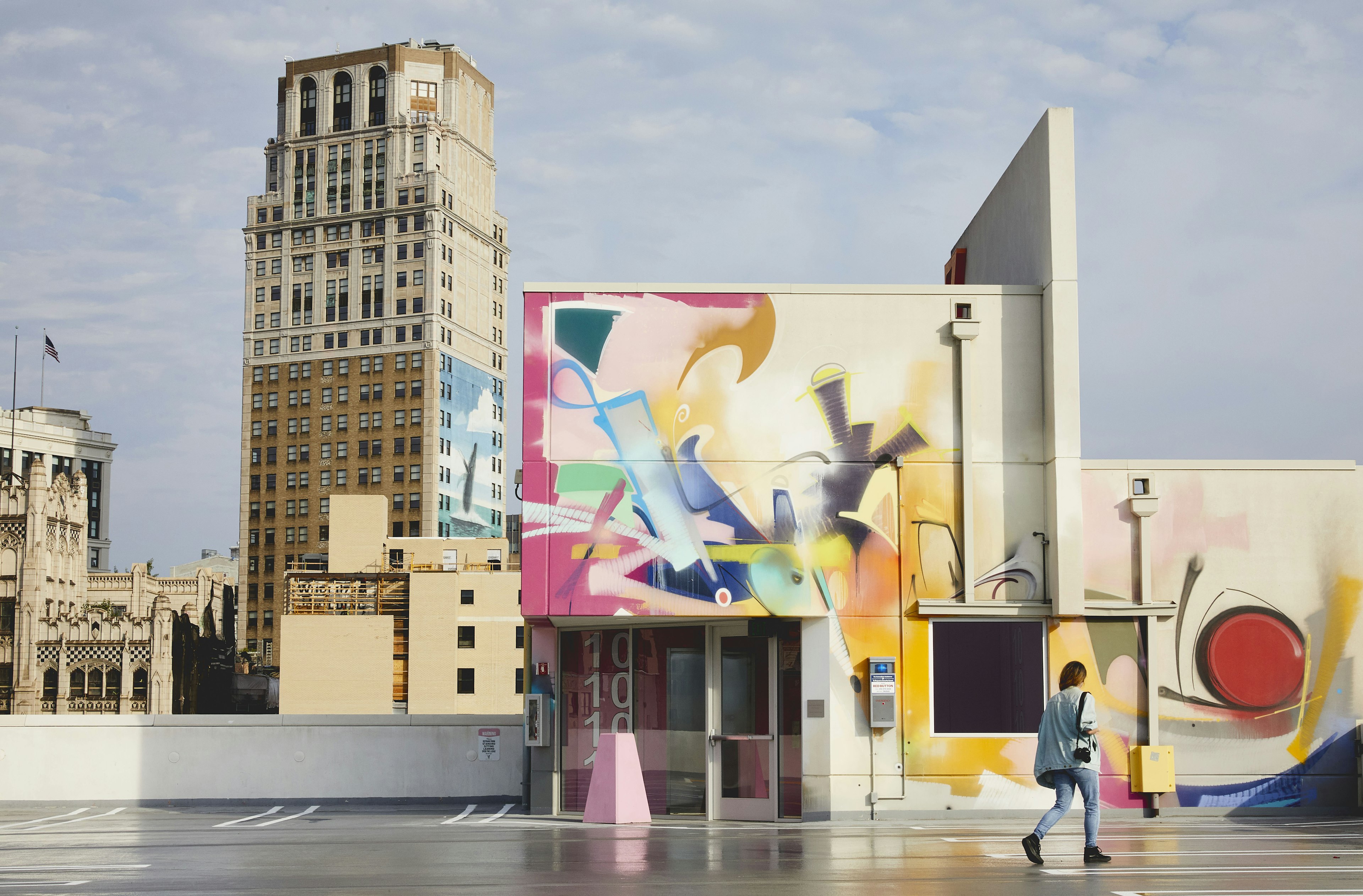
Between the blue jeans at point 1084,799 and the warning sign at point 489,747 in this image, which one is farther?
the warning sign at point 489,747

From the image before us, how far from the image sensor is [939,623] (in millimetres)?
18672

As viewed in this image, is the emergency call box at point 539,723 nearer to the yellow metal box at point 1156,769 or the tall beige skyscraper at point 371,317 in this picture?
the yellow metal box at point 1156,769

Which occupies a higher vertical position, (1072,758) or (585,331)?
(585,331)

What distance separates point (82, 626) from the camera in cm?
10500

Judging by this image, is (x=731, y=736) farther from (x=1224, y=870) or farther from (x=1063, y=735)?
(x=1224, y=870)

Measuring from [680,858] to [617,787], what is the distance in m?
4.60

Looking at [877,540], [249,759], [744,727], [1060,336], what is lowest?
[249,759]

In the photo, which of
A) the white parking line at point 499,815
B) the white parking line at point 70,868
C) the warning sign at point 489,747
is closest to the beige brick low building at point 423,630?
the warning sign at point 489,747

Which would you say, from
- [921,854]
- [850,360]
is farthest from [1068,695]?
[850,360]

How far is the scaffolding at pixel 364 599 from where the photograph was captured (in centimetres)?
8931

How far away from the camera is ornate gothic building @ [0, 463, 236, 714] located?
336ft

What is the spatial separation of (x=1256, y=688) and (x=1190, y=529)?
2392 millimetres

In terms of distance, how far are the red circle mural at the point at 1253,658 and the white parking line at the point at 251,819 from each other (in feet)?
44.1

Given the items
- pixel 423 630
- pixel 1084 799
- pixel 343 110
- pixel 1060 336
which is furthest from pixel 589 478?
pixel 343 110
